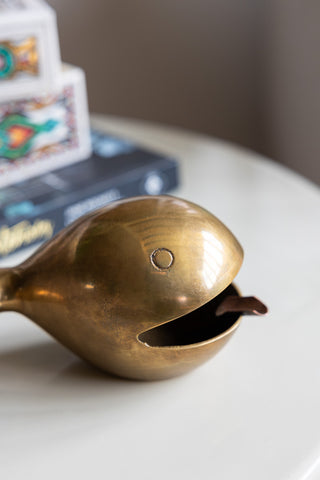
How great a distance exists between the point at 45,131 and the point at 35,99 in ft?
0.11

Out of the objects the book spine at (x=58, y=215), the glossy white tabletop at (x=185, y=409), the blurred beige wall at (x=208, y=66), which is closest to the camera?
the glossy white tabletop at (x=185, y=409)

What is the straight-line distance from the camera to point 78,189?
558 millimetres

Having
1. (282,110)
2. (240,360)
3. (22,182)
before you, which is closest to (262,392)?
(240,360)

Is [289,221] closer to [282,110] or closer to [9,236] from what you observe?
[9,236]

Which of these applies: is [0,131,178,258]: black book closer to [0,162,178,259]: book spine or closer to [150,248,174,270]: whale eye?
[0,162,178,259]: book spine

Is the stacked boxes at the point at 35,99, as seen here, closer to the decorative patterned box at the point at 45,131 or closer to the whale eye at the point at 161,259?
the decorative patterned box at the point at 45,131

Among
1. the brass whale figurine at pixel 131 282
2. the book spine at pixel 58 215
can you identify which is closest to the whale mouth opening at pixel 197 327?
the brass whale figurine at pixel 131 282

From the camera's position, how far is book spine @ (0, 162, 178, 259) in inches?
20.3

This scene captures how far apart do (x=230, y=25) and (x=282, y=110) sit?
0.62ft

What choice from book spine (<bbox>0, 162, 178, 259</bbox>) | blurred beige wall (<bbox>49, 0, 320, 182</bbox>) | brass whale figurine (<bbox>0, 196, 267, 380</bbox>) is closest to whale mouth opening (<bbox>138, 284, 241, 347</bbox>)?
brass whale figurine (<bbox>0, 196, 267, 380</bbox>)

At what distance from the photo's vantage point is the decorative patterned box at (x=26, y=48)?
21.3 inches

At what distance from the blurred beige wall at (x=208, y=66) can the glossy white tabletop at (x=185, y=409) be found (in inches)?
25.6

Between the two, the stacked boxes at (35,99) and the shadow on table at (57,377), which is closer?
the shadow on table at (57,377)

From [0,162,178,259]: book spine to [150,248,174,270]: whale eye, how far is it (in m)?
0.23
